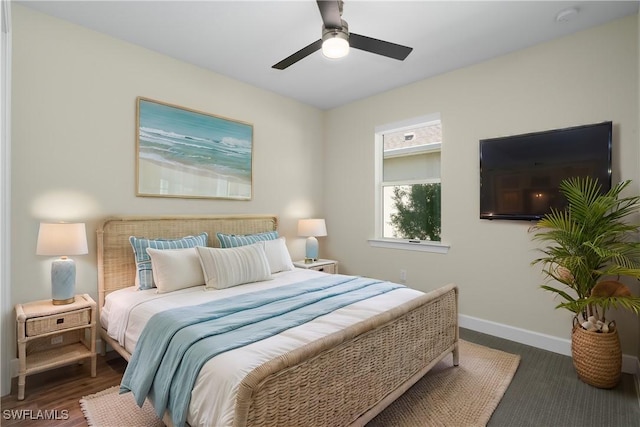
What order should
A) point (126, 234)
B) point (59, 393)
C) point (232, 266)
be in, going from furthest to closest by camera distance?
point (126, 234), point (232, 266), point (59, 393)

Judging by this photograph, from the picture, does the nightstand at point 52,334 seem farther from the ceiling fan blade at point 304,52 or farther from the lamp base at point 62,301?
the ceiling fan blade at point 304,52

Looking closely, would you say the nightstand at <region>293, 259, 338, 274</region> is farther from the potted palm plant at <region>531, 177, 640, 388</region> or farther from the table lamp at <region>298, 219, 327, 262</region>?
the potted palm plant at <region>531, 177, 640, 388</region>

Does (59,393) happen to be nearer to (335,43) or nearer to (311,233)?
(311,233)

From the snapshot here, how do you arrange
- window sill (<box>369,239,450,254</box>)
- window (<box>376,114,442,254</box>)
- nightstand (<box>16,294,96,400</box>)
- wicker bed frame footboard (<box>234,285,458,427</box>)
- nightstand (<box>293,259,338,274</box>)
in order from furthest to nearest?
1. nightstand (<box>293,259,338,274</box>)
2. window (<box>376,114,442,254</box>)
3. window sill (<box>369,239,450,254</box>)
4. nightstand (<box>16,294,96,400</box>)
5. wicker bed frame footboard (<box>234,285,458,427</box>)

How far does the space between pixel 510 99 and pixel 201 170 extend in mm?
3194

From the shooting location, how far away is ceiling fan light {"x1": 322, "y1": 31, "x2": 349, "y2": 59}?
1991mm

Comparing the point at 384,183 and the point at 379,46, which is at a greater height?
the point at 379,46

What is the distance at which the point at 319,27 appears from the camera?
2613 mm

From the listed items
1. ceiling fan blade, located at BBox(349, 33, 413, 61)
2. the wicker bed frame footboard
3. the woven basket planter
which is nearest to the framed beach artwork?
ceiling fan blade, located at BBox(349, 33, 413, 61)

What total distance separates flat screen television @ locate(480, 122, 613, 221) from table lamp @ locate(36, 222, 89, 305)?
3.55 m

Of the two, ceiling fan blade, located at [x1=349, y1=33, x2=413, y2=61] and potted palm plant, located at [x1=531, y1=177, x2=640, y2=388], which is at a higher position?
ceiling fan blade, located at [x1=349, y1=33, x2=413, y2=61]

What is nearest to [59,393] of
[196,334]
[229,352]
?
[196,334]

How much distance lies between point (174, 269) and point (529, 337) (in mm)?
3236

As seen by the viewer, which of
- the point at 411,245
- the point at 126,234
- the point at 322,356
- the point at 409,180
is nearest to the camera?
the point at 322,356
